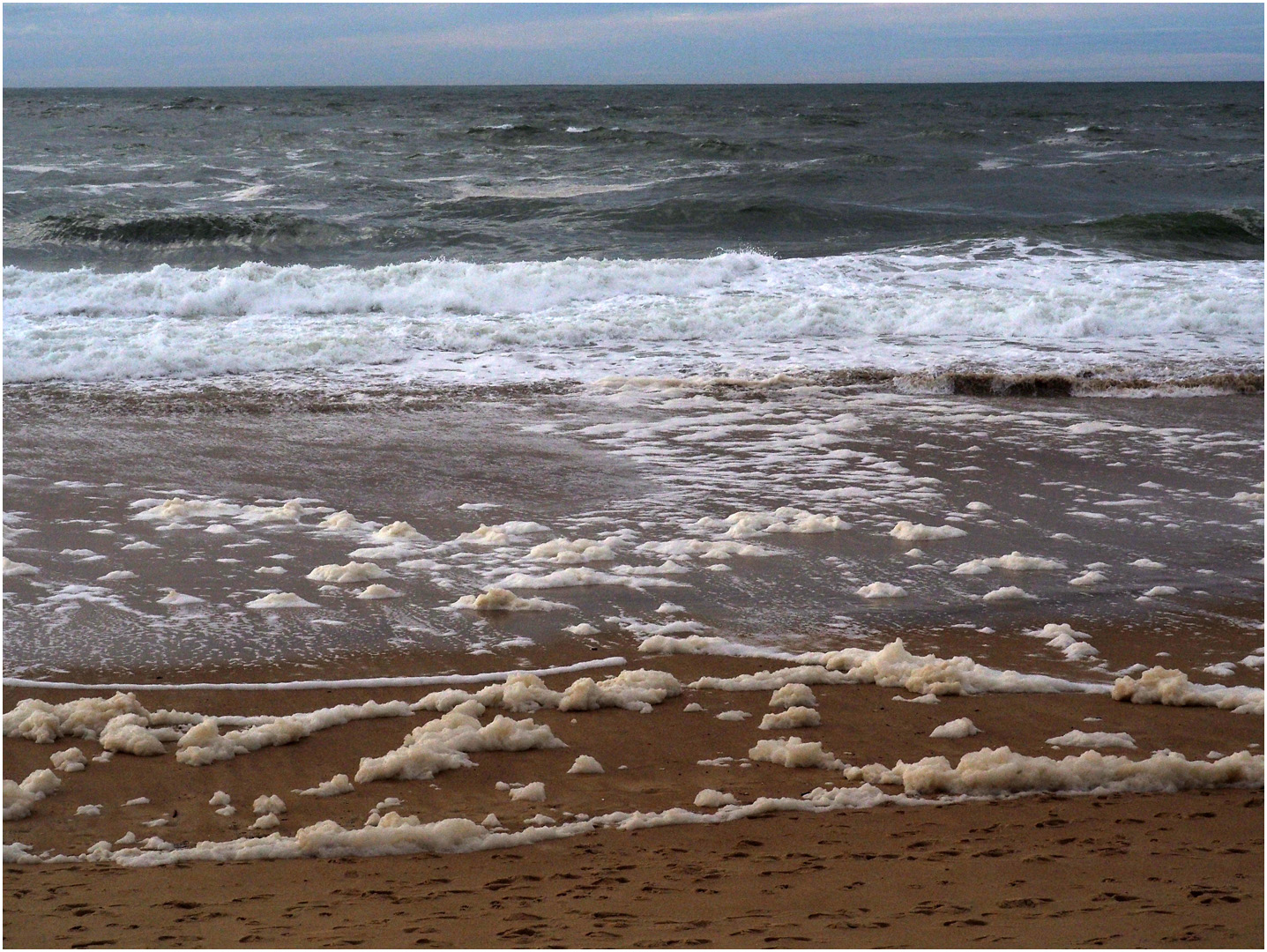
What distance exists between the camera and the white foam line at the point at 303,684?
4.48 meters

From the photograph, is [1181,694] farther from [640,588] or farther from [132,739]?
[132,739]

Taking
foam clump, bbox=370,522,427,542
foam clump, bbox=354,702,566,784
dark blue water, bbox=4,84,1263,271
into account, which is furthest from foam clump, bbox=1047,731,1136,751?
dark blue water, bbox=4,84,1263,271

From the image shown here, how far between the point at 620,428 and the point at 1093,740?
498 cm

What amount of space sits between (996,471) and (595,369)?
409cm

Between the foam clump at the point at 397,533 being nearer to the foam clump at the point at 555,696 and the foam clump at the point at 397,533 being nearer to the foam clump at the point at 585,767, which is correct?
the foam clump at the point at 555,696

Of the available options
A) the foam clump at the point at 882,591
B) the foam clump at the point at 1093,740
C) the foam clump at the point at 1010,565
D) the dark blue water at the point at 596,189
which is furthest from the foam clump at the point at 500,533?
the dark blue water at the point at 596,189

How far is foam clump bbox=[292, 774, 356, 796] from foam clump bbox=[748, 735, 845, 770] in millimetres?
1277

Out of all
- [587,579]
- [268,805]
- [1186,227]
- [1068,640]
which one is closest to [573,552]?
[587,579]

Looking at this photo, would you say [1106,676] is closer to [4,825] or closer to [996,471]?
[996,471]

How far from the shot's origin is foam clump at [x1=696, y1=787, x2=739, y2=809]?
360 cm

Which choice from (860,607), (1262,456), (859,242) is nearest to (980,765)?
(860,607)

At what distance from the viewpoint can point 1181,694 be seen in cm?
437

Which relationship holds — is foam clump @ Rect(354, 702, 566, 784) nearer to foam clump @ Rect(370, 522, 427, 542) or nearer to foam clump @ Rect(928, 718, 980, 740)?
foam clump @ Rect(928, 718, 980, 740)

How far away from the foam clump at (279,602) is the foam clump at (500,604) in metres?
0.65
